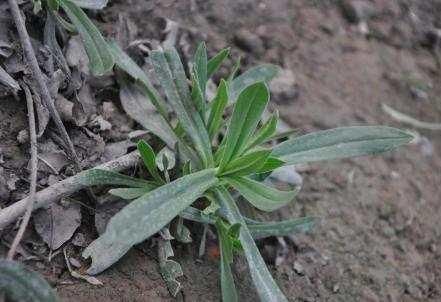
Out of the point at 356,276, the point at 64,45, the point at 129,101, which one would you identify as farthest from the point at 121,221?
the point at 356,276

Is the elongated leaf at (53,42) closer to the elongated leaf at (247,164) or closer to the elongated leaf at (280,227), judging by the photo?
the elongated leaf at (247,164)

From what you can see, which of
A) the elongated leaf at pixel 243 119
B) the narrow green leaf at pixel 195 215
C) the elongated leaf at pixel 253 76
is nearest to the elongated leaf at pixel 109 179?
the narrow green leaf at pixel 195 215

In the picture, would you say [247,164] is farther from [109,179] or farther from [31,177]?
[31,177]

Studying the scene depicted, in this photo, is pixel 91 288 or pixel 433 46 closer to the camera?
pixel 91 288

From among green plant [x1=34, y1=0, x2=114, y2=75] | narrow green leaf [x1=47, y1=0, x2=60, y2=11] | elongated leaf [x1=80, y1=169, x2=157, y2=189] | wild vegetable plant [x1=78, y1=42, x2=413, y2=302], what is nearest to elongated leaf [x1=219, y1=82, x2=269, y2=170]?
wild vegetable plant [x1=78, y1=42, x2=413, y2=302]

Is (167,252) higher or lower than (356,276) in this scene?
higher

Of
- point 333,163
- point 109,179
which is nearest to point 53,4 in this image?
point 109,179

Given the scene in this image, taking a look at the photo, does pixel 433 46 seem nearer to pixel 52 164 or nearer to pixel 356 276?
pixel 356 276
